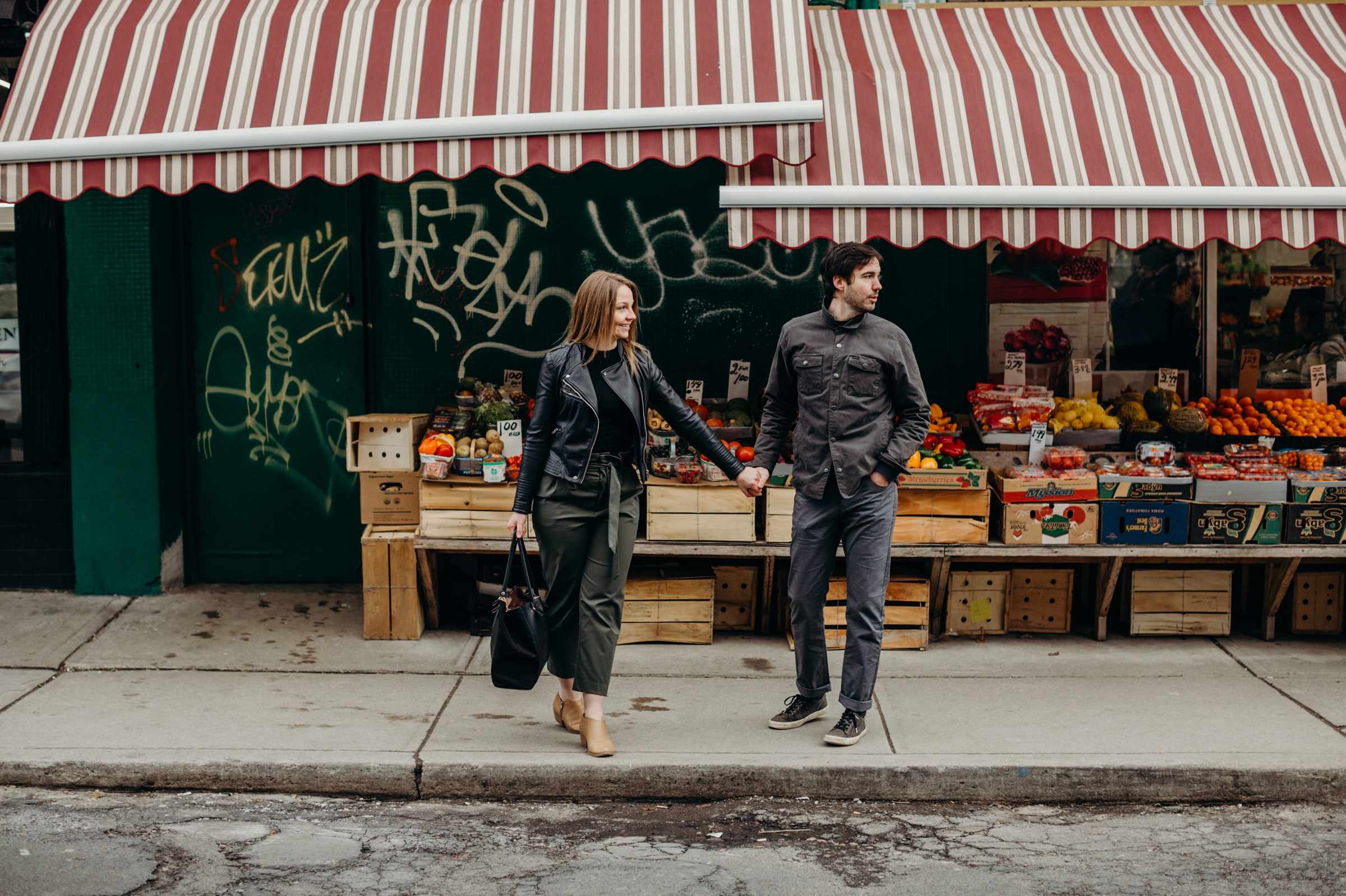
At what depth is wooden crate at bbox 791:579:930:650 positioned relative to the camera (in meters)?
6.24

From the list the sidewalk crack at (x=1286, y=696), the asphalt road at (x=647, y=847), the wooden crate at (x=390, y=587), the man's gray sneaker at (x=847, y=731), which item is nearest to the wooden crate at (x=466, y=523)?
the wooden crate at (x=390, y=587)

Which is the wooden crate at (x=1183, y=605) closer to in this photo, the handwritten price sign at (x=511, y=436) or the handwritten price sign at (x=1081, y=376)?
the handwritten price sign at (x=1081, y=376)

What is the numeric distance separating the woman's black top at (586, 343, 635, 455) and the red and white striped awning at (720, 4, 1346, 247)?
1.14m

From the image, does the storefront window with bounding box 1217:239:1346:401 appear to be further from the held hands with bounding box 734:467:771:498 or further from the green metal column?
the green metal column

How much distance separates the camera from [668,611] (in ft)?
20.8

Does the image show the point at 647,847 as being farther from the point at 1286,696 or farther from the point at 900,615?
the point at 1286,696

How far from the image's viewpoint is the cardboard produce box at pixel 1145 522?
20.1 feet

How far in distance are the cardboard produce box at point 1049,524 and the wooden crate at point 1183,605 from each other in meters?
0.54

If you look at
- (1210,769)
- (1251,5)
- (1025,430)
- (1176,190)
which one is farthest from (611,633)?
(1251,5)

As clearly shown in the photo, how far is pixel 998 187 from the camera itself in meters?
5.45

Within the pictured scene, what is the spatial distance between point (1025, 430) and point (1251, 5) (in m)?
2.81

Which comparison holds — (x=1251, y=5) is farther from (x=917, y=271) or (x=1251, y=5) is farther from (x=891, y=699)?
(x=891, y=699)

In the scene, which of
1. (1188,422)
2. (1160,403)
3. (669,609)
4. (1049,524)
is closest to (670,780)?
(669,609)

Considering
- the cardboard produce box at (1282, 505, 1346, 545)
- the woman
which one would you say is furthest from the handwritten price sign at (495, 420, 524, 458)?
the cardboard produce box at (1282, 505, 1346, 545)
